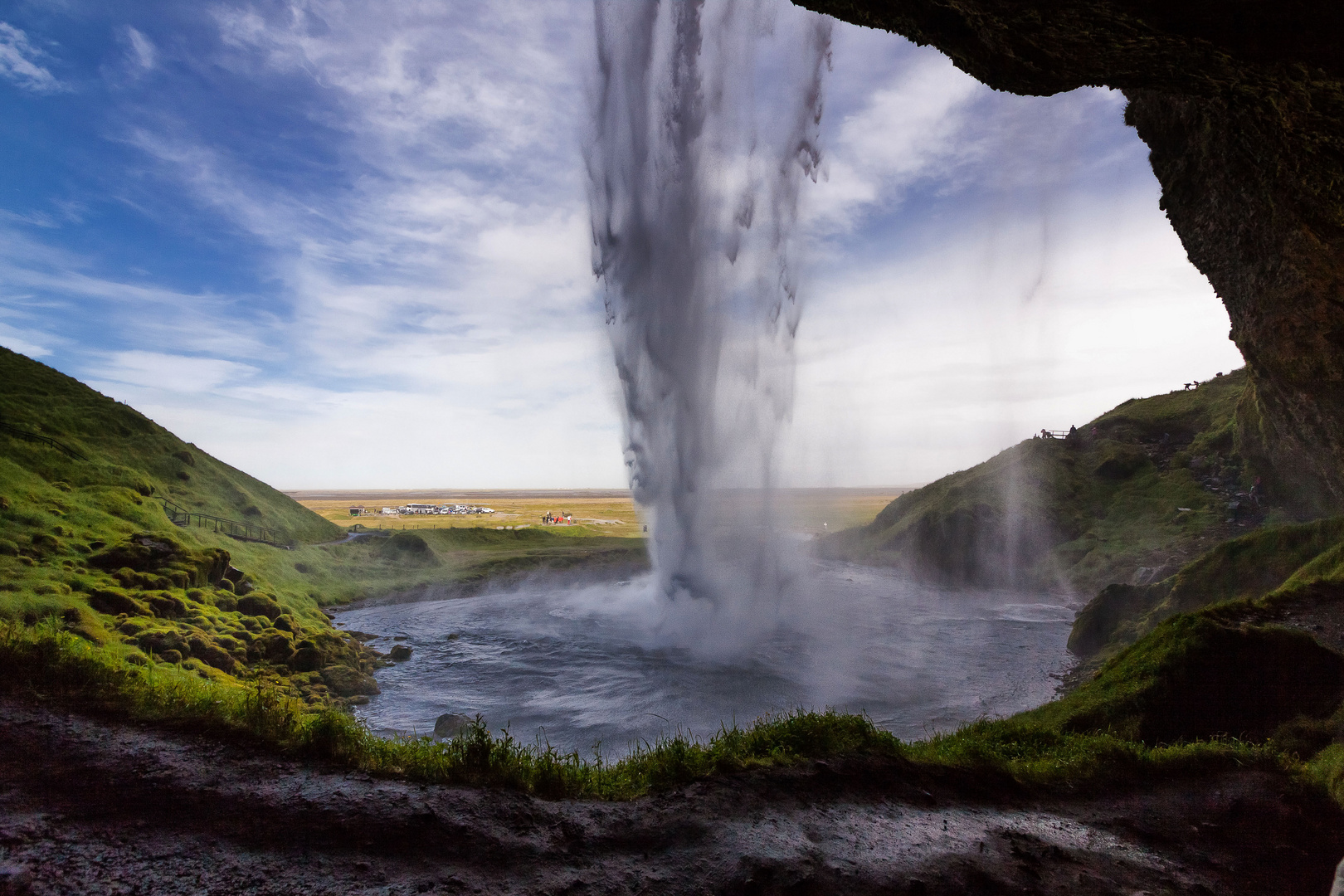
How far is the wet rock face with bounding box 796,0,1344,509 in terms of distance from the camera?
6590 mm

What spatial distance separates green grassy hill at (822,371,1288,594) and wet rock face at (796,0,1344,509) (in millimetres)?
20701

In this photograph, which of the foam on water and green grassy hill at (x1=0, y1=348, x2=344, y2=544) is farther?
green grassy hill at (x1=0, y1=348, x2=344, y2=544)

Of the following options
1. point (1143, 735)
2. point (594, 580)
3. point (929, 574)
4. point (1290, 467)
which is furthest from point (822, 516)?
point (1143, 735)

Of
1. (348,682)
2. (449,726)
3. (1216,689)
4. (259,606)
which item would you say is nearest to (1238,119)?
(1216,689)

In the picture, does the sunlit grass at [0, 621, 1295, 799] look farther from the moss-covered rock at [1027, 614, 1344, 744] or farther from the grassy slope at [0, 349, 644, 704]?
the grassy slope at [0, 349, 644, 704]

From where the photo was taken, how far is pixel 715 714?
73.8 feet

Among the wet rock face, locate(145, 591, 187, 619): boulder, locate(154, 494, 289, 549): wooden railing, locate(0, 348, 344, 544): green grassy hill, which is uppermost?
the wet rock face

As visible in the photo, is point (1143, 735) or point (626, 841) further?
point (1143, 735)

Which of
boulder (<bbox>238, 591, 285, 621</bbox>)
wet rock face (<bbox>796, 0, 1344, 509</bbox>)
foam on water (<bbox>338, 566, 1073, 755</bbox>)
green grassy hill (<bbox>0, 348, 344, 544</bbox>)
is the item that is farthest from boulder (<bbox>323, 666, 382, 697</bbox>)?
wet rock face (<bbox>796, 0, 1344, 509</bbox>)

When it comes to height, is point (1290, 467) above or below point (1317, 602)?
above

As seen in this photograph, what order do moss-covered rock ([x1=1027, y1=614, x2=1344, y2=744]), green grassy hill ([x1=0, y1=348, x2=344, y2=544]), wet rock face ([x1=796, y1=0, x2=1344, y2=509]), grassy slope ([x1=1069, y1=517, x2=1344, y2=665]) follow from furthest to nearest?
green grassy hill ([x1=0, y1=348, x2=344, y2=544]) < grassy slope ([x1=1069, y1=517, x2=1344, y2=665]) < moss-covered rock ([x1=1027, y1=614, x2=1344, y2=744]) < wet rock face ([x1=796, y1=0, x2=1344, y2=509])

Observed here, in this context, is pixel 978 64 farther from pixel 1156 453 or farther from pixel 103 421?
→ pixel 1156 453

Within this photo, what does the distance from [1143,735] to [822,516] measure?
128520 mm

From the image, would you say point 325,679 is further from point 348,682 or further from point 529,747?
point 529,747
